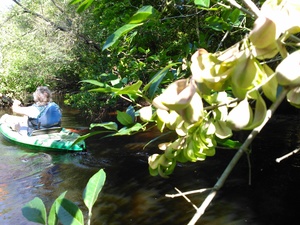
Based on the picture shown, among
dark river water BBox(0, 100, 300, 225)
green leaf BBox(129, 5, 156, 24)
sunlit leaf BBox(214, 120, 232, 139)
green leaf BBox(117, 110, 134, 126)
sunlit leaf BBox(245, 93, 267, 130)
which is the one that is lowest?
dark river water BBox(0, 100, 300, 225)

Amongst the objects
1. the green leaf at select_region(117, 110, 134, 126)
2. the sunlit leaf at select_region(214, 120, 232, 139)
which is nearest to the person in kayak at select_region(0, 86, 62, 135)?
the green leaf at select_region(117, 110, 134, 126)

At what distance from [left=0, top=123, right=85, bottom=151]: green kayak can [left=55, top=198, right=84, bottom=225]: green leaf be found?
7.08m

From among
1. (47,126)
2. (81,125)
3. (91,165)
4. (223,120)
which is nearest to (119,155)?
(91,165)

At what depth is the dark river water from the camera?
15.2 feet

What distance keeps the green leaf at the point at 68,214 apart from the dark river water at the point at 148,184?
13.2ft

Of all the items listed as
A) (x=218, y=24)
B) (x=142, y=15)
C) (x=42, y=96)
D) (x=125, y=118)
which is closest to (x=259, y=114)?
(x=142, y=15)

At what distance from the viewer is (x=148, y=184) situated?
580cm

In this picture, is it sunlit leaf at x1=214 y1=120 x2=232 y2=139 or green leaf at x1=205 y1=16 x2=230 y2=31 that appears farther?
green leaf at x1=205 y1=16 x2=230 y2=31

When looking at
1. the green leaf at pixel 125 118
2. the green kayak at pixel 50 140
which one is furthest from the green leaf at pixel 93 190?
the green kayak at pixel 50 140

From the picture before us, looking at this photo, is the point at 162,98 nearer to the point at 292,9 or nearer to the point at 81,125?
the point at 292,9

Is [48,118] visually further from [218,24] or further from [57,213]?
[57,213]

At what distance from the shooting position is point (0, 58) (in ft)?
54.1

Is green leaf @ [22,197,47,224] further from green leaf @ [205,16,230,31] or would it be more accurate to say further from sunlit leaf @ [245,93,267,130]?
green leaf @ [205,16,230,31]

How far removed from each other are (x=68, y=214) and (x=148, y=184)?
526cm
